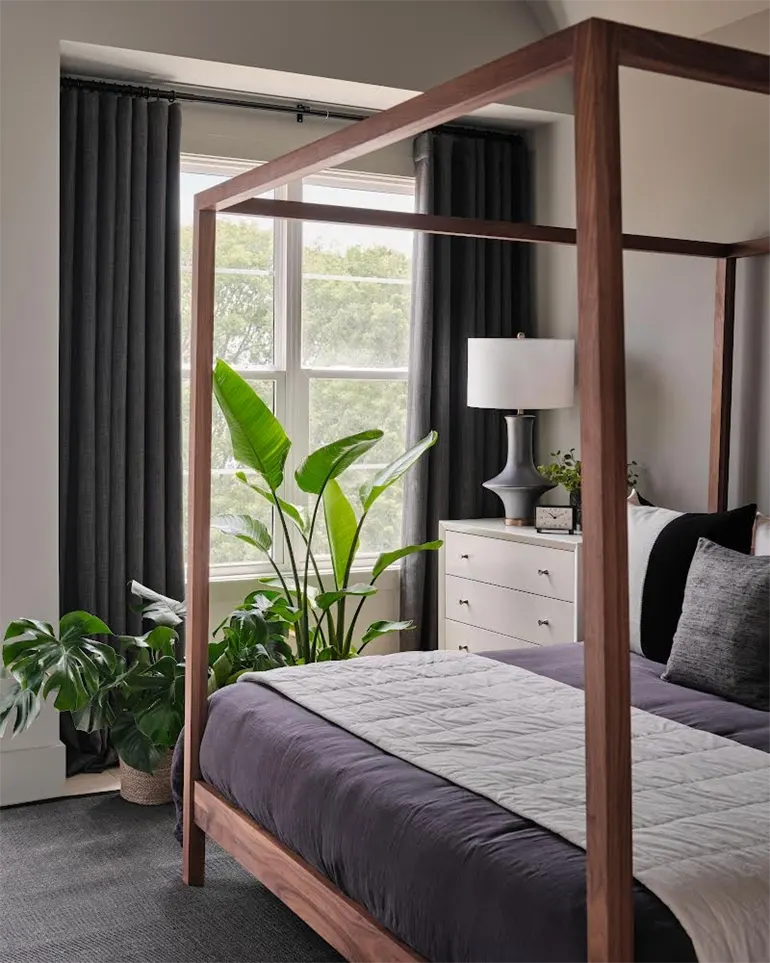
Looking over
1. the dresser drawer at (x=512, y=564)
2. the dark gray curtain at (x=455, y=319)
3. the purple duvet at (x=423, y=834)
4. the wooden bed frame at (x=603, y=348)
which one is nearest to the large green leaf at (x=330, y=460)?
the dresser drawer at (x=512, y=564)

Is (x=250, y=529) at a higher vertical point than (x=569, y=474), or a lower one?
lower

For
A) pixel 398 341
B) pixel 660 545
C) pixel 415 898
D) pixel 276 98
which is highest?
pixel 276 98

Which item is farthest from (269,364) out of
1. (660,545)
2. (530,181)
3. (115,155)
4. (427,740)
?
(427,740)

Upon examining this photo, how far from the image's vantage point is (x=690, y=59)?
5.67 feet

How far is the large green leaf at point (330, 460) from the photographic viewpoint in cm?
409

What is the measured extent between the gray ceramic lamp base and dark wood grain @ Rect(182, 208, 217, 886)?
1727mm

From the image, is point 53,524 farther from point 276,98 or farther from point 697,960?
point 697,960

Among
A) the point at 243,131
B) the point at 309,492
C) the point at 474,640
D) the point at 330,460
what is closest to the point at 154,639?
the point at 309,492

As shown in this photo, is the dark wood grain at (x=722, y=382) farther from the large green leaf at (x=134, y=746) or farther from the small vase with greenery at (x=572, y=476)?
the large green leaf at (x=134, y=746)

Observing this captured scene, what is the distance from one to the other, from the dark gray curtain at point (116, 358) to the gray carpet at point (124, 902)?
60 cm

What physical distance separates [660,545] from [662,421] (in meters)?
0.97

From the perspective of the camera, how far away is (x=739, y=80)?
1.81 meters

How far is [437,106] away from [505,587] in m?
2.69

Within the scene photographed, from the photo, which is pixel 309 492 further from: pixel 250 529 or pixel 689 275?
pixel 689 275
